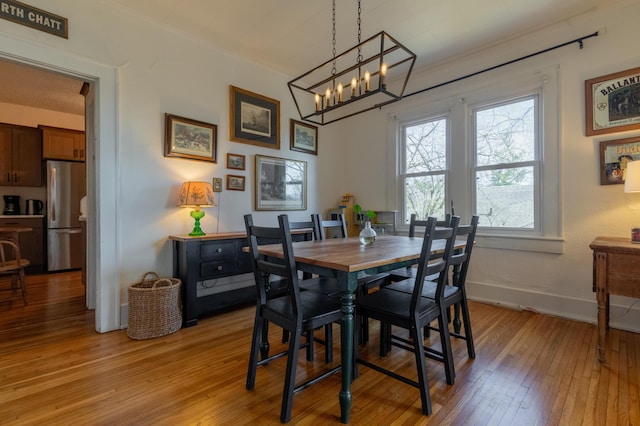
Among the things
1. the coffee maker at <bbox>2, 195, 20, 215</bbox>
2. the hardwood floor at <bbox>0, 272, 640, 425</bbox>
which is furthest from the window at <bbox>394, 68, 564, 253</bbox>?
the coffee maker at <bbox>2, 195, 20, 215</bbox>

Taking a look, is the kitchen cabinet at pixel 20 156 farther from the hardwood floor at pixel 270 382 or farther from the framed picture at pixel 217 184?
the framed picture at pixel 217 184

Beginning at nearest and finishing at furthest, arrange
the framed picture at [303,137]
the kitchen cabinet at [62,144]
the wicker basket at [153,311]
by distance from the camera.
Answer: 1. the wicker basket at [153,311]
2. the framed picture at [303,137]
3. the kitchen cabinet at [62,144]

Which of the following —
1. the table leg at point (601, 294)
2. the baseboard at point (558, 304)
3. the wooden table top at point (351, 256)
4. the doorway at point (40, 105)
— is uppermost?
the doorway at point (40, 105)

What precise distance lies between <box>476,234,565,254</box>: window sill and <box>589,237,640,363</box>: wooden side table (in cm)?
83

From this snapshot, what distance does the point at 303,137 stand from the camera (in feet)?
13.6

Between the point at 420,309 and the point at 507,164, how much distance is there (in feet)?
7.85

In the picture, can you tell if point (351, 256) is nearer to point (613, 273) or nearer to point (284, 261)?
point (284, 261)

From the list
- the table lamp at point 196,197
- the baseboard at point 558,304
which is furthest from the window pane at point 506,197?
the table lamp at point 196,197

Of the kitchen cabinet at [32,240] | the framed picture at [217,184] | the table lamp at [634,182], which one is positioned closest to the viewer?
the table lamp at [634,182]

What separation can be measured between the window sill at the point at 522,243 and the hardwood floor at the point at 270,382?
0.71m

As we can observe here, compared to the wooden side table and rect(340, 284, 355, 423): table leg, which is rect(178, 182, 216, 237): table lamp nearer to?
rect(340, 284, 355, 423): table leg

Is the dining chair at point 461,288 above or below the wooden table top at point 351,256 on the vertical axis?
below

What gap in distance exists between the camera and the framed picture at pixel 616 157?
2527 mm

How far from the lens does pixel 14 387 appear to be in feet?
5.66
